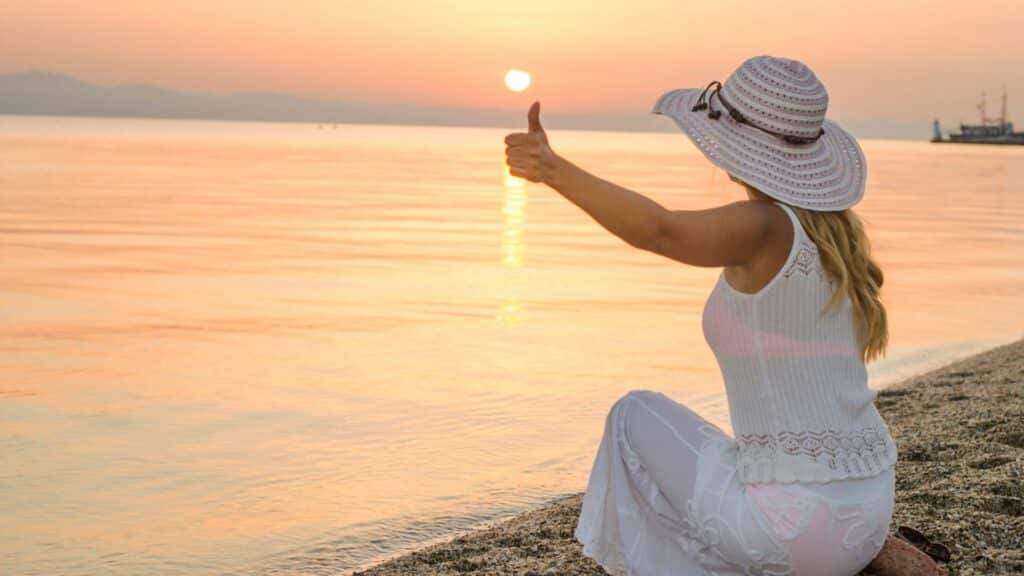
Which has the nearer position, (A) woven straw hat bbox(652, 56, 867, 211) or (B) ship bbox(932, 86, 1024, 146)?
(A) woven straw hat bbox(652, 56, 867, 211)

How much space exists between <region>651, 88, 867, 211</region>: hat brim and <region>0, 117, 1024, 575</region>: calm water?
11.7 ft

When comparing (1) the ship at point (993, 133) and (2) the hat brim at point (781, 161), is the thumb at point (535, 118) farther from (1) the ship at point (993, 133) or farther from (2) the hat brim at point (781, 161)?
(1) the ship at point (993, 133)

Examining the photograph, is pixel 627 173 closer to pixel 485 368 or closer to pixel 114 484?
pixel 485 368

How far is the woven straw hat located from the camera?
3.23 meters

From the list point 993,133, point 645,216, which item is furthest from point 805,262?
point 993,133

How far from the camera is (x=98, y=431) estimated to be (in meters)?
8.43

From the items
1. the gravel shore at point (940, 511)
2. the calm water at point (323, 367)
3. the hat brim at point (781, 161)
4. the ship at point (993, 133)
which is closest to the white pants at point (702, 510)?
Result: the hat brim at point (781, 161)

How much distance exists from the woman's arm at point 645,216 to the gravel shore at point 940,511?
1.99 metres

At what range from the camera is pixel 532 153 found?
3.03m

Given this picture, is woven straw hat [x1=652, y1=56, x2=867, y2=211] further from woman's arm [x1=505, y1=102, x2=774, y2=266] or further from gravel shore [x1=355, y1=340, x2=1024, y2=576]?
gravel shore [x1=355, y1=340, x2=1024, y2=576]

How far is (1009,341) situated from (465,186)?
3125 cm

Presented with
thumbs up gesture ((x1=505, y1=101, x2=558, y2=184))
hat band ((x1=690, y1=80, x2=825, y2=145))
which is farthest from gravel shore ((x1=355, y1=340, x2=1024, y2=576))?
thumbs up gesture ((x1=505, y1=101, x2=558, y2=184))

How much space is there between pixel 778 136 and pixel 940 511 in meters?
2.48

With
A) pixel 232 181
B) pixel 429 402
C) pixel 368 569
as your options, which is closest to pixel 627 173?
pixel 232 181
